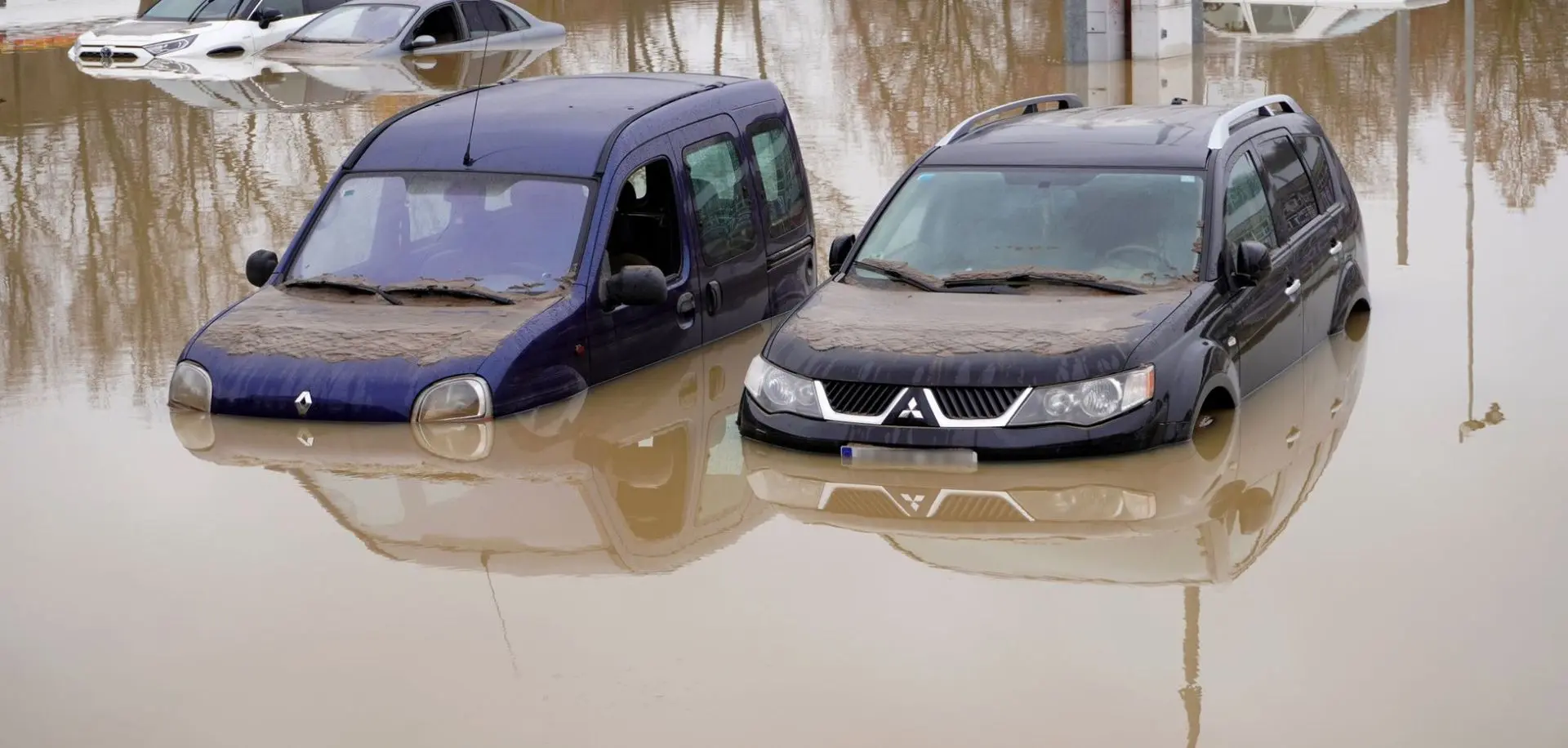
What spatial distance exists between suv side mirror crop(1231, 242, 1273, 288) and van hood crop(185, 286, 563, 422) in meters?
3.57

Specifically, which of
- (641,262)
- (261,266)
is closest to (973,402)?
(641,262)

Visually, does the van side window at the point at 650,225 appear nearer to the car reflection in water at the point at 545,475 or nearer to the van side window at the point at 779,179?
the car reflection in water at the point at 545,475

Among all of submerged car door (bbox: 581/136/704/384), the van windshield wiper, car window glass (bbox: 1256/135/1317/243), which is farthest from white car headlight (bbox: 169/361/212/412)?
car window glass (bbox: 1256/135/1317/243)

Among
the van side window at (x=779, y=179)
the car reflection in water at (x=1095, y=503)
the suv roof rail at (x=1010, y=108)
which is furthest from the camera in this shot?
the van side window at (x=779, y=179)

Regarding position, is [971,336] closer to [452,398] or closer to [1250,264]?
[1250,264]

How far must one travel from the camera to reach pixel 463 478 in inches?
391

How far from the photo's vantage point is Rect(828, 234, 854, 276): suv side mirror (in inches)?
432

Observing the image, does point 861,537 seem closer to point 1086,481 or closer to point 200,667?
point 1086,481

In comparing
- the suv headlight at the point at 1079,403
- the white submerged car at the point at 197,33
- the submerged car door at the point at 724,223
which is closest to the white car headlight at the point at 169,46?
the white submerged car at the point at 197,33

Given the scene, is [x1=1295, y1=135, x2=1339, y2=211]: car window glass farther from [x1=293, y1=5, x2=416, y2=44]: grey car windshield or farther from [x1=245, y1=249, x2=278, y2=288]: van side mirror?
[x1=293, y1=5, x2=416, y2=44]: grey car windshield

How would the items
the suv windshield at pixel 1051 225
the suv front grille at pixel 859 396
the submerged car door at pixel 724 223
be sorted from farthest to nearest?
1. the submerged car door at pixel 724 223
2. the suv windshield at pixel 1051 225
3. the suv front grille at pixel 859 396

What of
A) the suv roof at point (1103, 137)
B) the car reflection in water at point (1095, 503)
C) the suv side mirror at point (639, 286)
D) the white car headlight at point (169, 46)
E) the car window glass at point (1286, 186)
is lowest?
the car reflection in water at point (1095, 503)

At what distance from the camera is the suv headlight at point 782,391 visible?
382 inches

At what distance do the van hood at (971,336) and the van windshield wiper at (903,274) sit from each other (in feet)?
0.20
